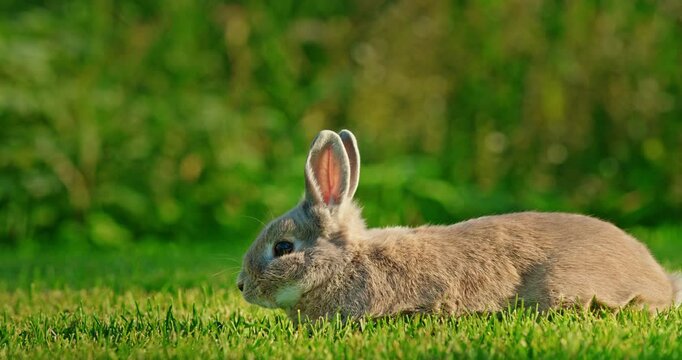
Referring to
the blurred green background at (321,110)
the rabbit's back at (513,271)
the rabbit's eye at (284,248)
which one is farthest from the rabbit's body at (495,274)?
the blurred green background at (321,110)

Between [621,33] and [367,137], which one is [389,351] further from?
[621,33]

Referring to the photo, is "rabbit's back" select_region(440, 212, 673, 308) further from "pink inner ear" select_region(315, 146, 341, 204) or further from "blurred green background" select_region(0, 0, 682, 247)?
"blurred green background" select_region(0, 0, 682, 247)

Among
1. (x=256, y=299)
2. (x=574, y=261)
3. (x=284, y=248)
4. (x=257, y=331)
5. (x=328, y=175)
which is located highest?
(x=328, y=175)

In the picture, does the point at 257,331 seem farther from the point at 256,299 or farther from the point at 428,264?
the point at 428,264

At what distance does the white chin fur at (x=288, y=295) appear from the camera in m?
4.82

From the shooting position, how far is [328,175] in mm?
5016

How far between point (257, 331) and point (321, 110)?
6350 mm

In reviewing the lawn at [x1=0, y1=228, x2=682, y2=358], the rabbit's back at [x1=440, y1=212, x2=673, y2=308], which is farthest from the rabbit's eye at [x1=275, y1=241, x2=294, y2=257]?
the rabbit's back at [x1=440, y1=212, x2=673, y2=308]

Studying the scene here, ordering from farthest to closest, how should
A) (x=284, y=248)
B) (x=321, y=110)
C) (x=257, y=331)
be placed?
(x=321, y=110), (x=284, y=248), (x=257, y=331)

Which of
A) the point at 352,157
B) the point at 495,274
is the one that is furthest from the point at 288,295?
the point at 495,274

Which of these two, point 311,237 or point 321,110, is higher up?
point 321,110

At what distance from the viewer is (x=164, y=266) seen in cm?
763

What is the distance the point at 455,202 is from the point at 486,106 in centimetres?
116

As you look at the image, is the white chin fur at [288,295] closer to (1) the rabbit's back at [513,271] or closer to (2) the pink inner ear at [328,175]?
(1) the rabbit's back at [513,271]
